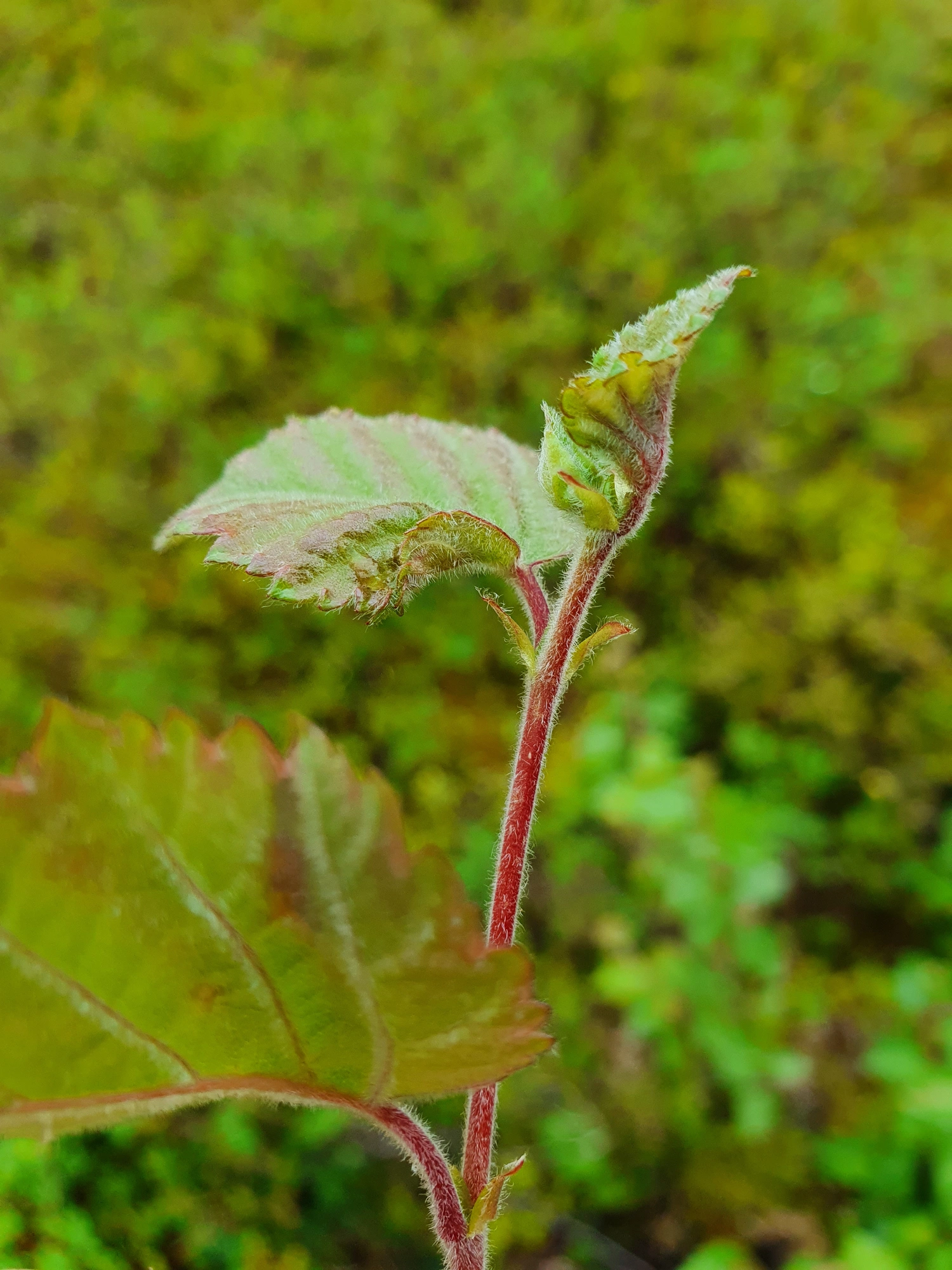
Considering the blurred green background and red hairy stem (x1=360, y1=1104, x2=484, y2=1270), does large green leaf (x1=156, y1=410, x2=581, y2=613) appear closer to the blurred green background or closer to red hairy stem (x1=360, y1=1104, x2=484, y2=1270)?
red hairy stem (x1=360, y1=1104, x2=484, y2=1270)

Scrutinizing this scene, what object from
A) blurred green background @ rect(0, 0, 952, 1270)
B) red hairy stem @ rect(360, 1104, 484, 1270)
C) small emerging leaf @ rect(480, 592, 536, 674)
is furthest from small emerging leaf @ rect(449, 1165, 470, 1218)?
blurred green background @ rect(0, 0, 952, 1270)

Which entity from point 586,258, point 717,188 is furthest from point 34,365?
point 717,188

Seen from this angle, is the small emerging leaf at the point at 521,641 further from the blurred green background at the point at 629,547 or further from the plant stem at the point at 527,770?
the blurred green background at the point at 629,547

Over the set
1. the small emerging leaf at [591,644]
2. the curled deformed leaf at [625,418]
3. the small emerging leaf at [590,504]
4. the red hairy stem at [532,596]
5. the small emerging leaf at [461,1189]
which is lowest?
the small emerging leaf at [461,1189]

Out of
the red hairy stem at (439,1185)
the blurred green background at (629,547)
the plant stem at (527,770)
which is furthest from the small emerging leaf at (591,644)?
the blurred green background at (629,547)

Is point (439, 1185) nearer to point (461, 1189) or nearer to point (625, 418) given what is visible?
point (461, 1189)

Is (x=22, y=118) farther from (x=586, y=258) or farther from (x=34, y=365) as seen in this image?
(x=586, y=258)
